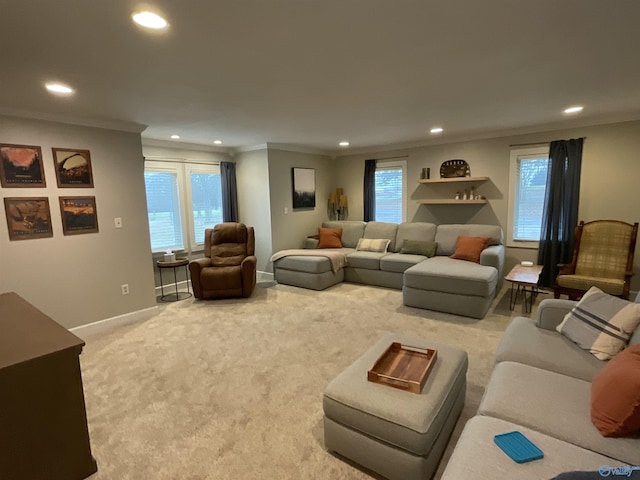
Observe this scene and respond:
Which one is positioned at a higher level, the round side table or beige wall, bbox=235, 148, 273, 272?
beige wall, bbox=235, 148, 273, 272

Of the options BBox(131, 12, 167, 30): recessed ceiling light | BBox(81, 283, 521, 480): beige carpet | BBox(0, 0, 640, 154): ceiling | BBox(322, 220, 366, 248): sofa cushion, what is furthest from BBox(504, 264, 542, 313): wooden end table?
BBox(131, 12, 167, 30): recessed ceiling light

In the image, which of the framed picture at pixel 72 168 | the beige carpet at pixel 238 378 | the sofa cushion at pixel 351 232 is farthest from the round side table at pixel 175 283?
the sofa cushion at pixel 351 232

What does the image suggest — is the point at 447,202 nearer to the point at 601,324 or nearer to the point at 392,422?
the point at 601,324

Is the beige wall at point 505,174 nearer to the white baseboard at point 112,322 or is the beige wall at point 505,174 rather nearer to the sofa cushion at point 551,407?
the sofa cushion at point 551,407

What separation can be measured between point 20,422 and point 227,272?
3106 millimetres

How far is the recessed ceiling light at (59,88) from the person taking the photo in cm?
257

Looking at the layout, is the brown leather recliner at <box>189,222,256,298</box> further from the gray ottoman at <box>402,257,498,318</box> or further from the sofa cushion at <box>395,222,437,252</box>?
the sofa cushion at <box>395,222,437,252</box>

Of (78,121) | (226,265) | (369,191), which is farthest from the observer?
(369,191)

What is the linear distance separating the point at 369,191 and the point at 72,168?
4.67 meters

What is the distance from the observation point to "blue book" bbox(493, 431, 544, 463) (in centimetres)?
123

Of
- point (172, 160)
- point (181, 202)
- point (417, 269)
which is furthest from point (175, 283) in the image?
point (417, 269)

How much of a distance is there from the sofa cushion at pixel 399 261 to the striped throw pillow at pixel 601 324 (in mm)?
2646

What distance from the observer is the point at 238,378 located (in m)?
2.70

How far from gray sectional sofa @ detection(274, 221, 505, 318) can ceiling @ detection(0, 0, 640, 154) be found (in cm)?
184
